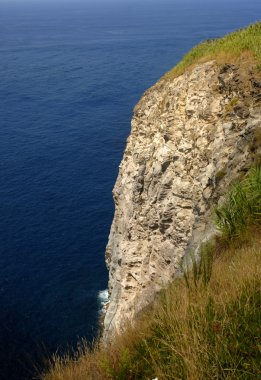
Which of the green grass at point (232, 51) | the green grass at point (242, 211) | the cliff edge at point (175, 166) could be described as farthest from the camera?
the green grass at point (232, 51)

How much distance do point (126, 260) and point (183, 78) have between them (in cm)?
1262

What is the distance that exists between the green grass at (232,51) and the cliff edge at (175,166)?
0.56 meters

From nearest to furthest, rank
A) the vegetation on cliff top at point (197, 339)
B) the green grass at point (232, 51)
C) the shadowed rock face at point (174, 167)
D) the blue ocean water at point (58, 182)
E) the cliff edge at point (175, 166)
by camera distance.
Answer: the vegetation on cliff top at point (197, 339)
the cliff edge at point (175, 166)
the shadowed rock face at point (174, 167)
the green grass at point (232, 51)
the blue ocean water at point (58, 182)

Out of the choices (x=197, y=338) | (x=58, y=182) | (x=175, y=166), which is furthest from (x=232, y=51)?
(x=58, y=182)

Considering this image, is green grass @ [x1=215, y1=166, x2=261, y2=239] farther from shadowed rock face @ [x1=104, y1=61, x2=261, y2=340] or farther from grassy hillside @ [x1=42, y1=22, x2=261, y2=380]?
shadowed rock face @ [x1=104, y1=61, x2=261, y2=340]

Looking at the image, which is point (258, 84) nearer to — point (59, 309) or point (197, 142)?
point (197, 142)

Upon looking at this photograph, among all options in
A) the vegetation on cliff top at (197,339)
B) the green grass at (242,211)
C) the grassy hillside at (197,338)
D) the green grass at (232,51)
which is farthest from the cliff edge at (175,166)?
the vegetation on cliff top at (197,339)

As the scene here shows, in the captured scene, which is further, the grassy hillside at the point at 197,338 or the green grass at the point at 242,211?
the green grass at the point at 242,211

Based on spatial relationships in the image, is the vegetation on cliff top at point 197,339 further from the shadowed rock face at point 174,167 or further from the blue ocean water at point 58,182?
the shadowed rock face at point 174,167

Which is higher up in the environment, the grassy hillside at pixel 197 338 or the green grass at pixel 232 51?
the green grass at pixel 232 51

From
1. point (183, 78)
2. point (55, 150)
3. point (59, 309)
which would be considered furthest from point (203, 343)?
point (55, 150)

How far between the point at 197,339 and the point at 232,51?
2145 centimetres

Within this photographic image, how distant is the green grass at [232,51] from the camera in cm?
2331

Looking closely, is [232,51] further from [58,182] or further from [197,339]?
[58,182]
